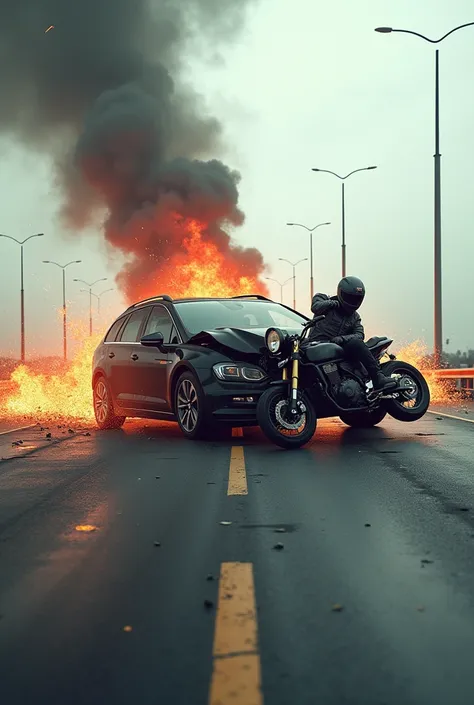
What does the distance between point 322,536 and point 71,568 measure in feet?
4.74

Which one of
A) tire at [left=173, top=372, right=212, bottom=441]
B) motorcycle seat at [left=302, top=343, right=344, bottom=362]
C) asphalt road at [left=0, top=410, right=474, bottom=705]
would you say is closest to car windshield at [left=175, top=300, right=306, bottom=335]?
tire at [left=173, top=372, right=212, bottom=441]

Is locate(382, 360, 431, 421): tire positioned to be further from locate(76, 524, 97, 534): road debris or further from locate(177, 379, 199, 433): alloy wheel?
locate(76, 524, 97, 534): road debris

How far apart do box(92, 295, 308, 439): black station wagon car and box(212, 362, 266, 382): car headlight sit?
0.01 m

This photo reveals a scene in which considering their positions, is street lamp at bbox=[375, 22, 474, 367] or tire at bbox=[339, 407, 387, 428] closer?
tire at bbox=[339, 407, 387, 428]

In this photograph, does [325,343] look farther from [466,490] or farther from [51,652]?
[51,652]

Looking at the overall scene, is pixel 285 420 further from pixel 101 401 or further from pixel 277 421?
pixel 101 401

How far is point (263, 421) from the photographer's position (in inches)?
387

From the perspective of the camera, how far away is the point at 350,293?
1085 centimetres

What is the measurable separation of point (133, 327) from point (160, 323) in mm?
965

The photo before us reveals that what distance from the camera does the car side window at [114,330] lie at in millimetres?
13836

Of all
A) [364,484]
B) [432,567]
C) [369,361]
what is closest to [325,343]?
[369,361]

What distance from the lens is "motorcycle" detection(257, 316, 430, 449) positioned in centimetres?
995

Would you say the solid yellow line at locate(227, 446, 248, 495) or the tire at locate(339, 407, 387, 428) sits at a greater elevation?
the tire at locate(339, 407, 387, 428)

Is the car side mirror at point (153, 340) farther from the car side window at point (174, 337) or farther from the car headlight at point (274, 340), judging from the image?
the car headlight at point (274, 340)
